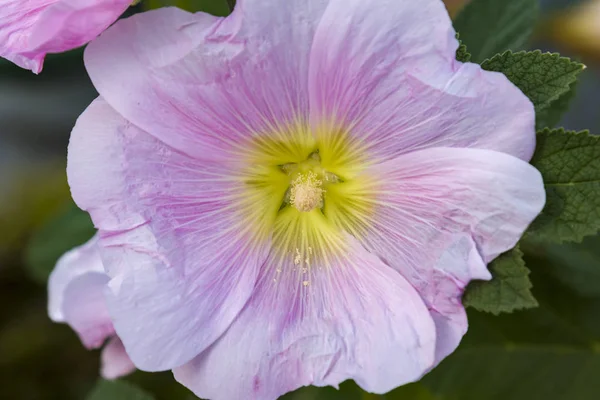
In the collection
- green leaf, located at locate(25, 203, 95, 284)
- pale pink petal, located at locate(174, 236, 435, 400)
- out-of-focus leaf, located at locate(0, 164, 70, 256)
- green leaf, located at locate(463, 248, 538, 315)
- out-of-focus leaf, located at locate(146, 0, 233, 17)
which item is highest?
out-of-focus leaf, located at locate(146, 0, 233, 17)

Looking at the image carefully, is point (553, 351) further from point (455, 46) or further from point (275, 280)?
point (455, 46)

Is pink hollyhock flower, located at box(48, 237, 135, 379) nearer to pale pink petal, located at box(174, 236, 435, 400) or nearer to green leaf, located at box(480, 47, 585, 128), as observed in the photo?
pale pink petal, located at box(174, 236, 435, 400)

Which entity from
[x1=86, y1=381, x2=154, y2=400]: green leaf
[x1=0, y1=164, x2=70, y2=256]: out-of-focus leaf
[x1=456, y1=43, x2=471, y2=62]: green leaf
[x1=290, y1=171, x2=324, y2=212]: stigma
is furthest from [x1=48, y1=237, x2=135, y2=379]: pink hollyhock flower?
[x1=0, y1=164, x2=70, y2=256]: out-of-focus leaf

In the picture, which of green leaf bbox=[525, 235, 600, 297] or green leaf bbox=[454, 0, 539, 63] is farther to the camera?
green leaf bbox=[525, 235, 600, 297]

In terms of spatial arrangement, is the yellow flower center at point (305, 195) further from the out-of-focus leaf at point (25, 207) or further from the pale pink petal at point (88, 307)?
the out-of-focus leaf at point (25, 207)

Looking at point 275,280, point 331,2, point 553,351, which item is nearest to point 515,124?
point 331,2

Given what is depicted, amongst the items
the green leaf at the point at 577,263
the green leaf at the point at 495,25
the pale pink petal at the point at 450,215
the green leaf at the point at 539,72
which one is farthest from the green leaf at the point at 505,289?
the green leaf at the point at 577,263
